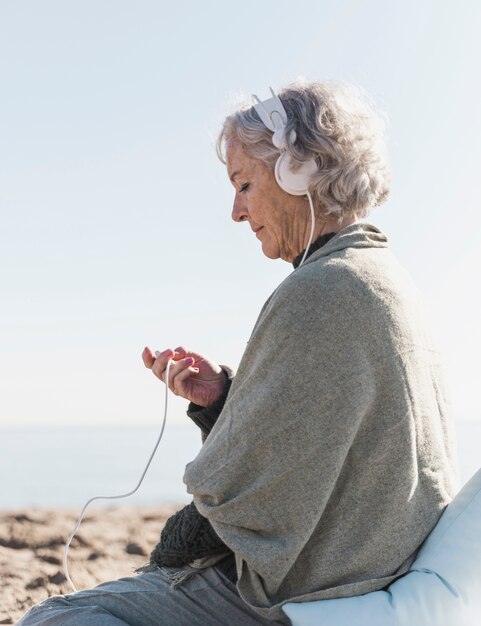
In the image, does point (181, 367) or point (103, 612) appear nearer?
point (103, 612)

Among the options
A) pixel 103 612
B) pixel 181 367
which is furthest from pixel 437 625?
pixel 181 367

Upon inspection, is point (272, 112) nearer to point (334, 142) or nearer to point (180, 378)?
point (334, 142)

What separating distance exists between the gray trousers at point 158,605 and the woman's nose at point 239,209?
3.12 feet

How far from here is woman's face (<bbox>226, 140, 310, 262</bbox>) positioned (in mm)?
2225

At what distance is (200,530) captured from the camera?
201cm

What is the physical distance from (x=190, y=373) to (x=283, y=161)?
605 mm

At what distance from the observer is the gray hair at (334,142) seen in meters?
2.12

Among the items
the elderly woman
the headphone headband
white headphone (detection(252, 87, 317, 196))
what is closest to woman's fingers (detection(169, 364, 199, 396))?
the elderly woman

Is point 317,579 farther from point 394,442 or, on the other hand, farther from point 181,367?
point 181,367

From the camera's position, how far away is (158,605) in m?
1.98

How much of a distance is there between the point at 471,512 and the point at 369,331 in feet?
1.49

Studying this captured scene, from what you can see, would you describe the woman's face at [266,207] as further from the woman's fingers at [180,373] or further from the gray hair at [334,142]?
the woman's fingers at [180,373]

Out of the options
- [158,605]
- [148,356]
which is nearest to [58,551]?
[148,356]

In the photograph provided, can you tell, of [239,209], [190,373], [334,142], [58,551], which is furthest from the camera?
[58,551]
